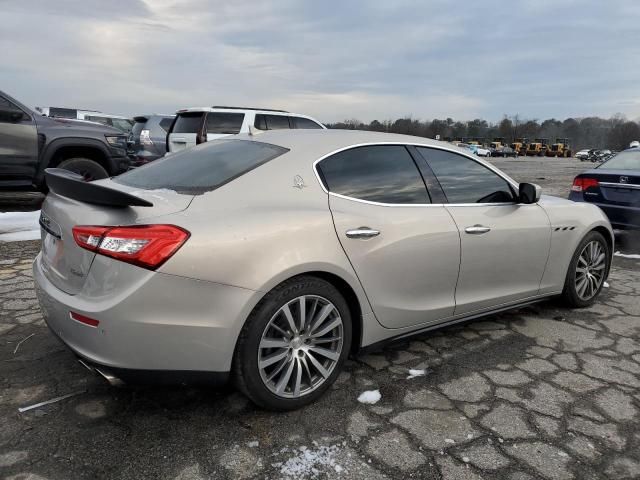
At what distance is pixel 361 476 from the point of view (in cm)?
215

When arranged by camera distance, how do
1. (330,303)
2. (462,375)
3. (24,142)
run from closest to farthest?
(330,303) < (462,375) < (24,142)

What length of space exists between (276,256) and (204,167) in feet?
2.68

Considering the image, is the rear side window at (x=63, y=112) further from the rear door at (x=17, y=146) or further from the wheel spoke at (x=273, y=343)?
the wheel spoke at (x=273, y=343)

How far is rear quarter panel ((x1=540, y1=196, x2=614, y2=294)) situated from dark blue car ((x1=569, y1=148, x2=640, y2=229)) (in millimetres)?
2528

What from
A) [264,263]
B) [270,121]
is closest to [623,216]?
[264,263]

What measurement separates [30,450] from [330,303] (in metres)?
1.53

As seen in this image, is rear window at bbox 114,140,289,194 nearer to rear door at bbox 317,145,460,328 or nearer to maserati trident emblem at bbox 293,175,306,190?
maserati trident emblem at bbox 293,175,306,190

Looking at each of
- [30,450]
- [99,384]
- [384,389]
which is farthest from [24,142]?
[384,389]

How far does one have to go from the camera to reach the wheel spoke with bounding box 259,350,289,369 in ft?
8.06

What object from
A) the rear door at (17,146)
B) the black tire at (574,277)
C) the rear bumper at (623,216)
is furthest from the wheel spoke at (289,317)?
the rear door at (17,146)

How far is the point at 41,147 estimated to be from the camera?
7.59 m

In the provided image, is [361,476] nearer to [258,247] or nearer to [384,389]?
[384,389]

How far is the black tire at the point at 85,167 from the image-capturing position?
25.5 ft

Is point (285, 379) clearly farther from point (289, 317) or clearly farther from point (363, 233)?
point (363, 233)
